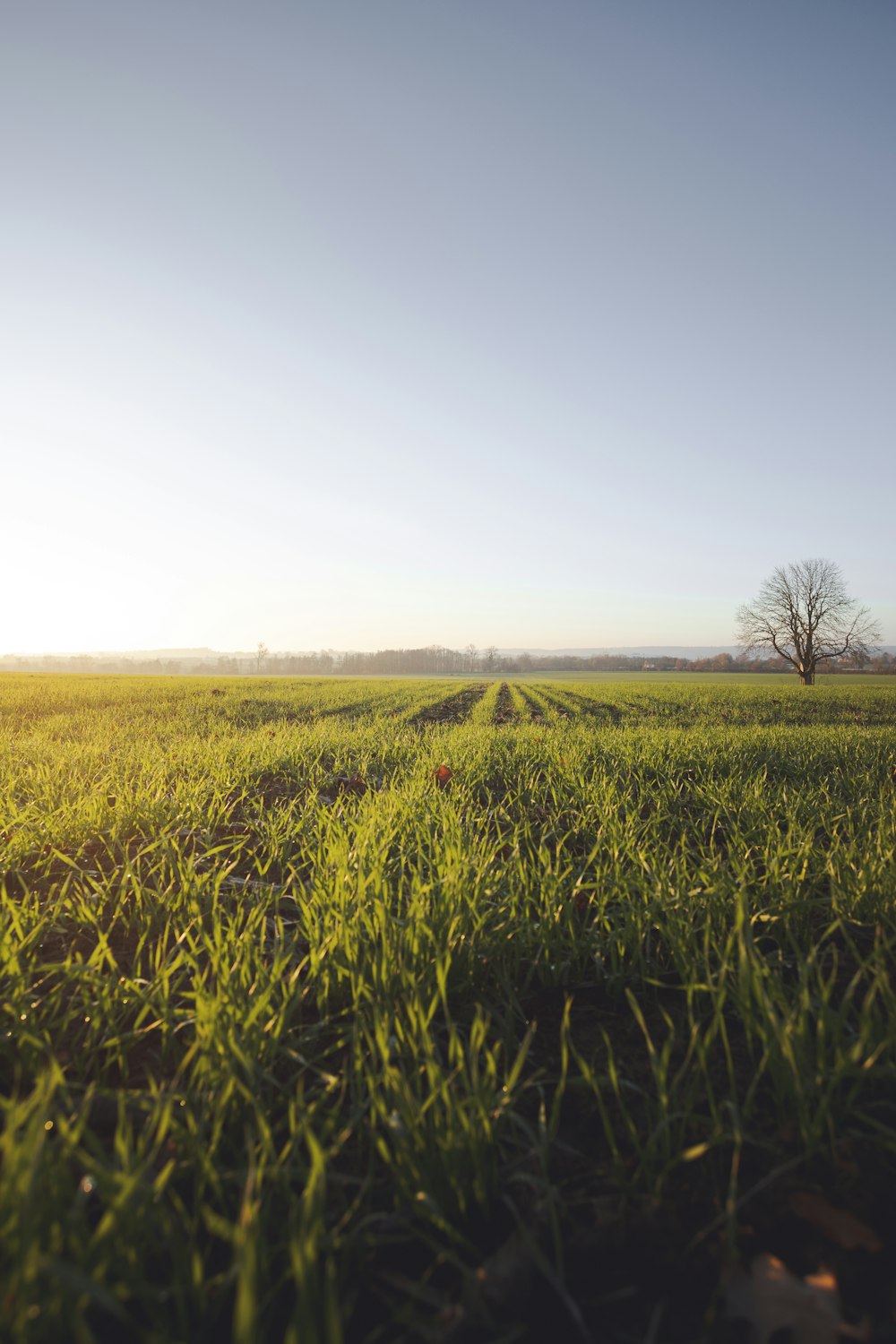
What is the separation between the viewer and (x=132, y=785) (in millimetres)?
4109

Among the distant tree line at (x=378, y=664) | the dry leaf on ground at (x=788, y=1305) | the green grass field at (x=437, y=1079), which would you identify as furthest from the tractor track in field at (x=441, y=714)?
the distant tree line at (x=378, y=664)

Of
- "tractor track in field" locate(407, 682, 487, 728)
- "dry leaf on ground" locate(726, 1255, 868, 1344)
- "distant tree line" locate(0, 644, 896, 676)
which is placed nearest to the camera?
"dry leaf on ground" locate(726, 1255, 868, 1344)

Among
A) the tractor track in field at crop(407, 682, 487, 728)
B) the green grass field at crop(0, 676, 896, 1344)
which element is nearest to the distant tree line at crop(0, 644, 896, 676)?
the tractor track in field at crop(407, 682, 487, 728)

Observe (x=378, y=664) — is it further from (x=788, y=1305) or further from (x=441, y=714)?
(x=788, y=1305)

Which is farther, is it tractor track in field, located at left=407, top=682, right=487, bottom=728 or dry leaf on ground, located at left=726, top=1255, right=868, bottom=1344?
tractor track in field, located at left=407, top=682, right=487, bottom=728

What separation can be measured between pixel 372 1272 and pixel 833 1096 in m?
1.03

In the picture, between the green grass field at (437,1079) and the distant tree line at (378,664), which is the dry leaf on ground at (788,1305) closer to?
the green grass field at (437,1079)

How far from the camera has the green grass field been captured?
0.93 metres

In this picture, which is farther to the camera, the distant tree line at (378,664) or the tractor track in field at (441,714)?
the distant tree line at (378,664)

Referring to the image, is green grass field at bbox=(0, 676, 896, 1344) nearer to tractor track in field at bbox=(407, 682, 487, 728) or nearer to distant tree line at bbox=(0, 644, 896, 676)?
tractor track in field at bbox=(407, 682, 487, 728)

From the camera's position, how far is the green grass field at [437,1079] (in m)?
0.93

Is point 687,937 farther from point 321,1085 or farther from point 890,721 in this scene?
point 890,721

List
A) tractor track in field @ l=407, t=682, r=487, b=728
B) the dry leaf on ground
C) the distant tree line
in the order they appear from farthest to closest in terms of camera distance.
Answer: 1. the distant tree line
2. tractor track in field @ l=407, t=682, r=487, b=728
3. the dry leaf on ground

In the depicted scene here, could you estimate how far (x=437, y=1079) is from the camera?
1.20 m
